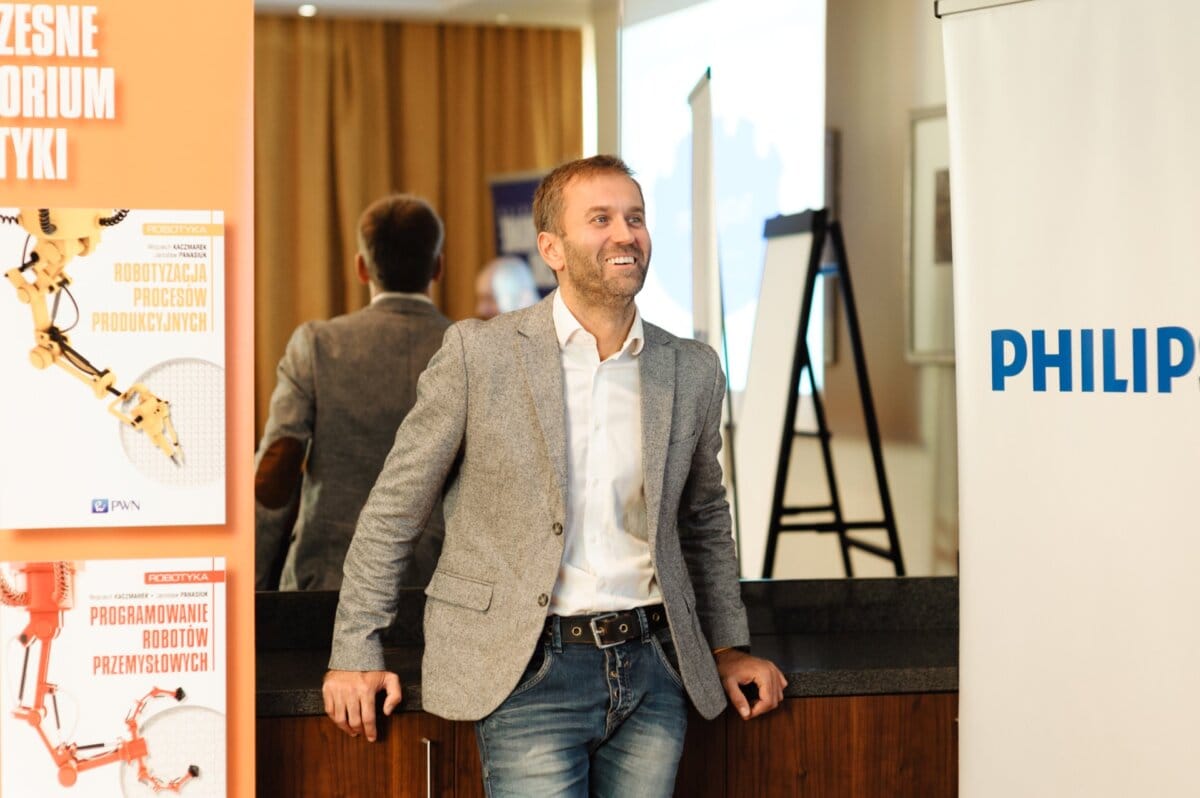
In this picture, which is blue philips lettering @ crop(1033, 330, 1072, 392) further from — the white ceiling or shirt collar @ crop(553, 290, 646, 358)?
the white ceiling

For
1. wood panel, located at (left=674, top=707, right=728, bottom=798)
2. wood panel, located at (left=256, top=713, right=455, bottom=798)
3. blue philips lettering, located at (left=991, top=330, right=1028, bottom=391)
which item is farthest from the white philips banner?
wood panel, located at (left=256, top=713, right=455, bottom=798)

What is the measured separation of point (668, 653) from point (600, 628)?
192 mm

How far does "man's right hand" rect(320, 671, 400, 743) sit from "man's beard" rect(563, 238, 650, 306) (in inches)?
26.9

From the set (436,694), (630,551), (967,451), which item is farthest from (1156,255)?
(436,694)

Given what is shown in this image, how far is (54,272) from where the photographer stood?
73.4 inches

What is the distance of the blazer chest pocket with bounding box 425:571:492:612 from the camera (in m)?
1.98

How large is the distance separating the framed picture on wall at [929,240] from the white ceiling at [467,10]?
124cm

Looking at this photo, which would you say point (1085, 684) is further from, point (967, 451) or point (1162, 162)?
point (1162, 162)

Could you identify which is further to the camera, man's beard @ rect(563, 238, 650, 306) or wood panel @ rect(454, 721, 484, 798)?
wood panel @ rect(454, 721, 484, 798)

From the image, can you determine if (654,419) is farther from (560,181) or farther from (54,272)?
(54,272)

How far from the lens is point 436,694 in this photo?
6.61ft

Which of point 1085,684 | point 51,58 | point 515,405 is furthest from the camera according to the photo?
point 1085,684

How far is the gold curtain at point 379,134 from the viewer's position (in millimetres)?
4320

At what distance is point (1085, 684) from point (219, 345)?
149cm
